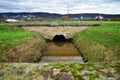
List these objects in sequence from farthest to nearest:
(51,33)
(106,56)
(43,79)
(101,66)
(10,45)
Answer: (51,33) < (10,45) < (106,56) < (101,66) < (43,79)

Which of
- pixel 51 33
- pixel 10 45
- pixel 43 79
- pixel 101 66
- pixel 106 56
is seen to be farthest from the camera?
pixel 51 33

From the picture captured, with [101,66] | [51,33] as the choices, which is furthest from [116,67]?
[51,33]

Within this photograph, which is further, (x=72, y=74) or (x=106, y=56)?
(x=106, y=56)

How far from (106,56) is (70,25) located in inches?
951

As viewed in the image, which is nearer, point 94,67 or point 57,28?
point 94,67

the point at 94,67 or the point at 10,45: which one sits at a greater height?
the point at 94,67

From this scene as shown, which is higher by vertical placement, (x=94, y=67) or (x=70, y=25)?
(x=94, y=67)

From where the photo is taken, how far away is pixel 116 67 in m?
4.32

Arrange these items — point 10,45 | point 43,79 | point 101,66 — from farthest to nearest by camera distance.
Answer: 1. point 10,45
2. point 101,66
3. point 43,79

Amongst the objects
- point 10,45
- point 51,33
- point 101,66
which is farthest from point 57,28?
point 101,66

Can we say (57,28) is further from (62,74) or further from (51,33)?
(62,74)

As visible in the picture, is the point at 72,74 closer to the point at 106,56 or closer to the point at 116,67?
the point at 116,67

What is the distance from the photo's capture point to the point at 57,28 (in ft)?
151

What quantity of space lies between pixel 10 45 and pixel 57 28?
21398 millimetres
